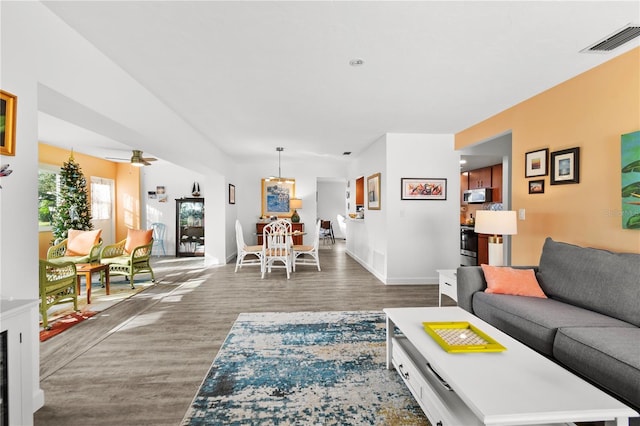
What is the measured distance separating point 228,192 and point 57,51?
5.44 meters

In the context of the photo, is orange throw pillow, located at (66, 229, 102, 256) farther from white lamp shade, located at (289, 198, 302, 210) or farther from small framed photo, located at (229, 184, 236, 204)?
white lamp shade, located at (289, 198, 302, 210)

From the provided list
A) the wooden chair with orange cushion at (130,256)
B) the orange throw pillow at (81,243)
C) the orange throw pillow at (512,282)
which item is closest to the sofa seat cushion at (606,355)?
the orange throw pillow at (512,282)

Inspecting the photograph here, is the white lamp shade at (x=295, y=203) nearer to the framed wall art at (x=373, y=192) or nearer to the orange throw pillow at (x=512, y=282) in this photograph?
the framed wall art at (x=373, y=192)

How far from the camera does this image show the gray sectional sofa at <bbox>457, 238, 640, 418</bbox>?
1706 millimetres

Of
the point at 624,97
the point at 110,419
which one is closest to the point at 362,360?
the point at 110,419

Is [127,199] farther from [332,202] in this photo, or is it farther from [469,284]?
[469,284]

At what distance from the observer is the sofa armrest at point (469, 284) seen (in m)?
3.02

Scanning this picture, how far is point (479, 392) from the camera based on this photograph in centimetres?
134

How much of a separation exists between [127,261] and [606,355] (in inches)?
222

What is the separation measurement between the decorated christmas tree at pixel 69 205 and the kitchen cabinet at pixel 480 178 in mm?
8518

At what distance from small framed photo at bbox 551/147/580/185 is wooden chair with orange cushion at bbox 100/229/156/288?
18.4ft

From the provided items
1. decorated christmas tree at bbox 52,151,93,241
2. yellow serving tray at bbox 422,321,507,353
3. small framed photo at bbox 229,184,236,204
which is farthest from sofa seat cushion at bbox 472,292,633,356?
decorated christmas tree at bbox 52,151,93,241

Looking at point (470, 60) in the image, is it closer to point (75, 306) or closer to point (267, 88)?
point (267, 88)

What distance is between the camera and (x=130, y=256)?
16.9 feet
